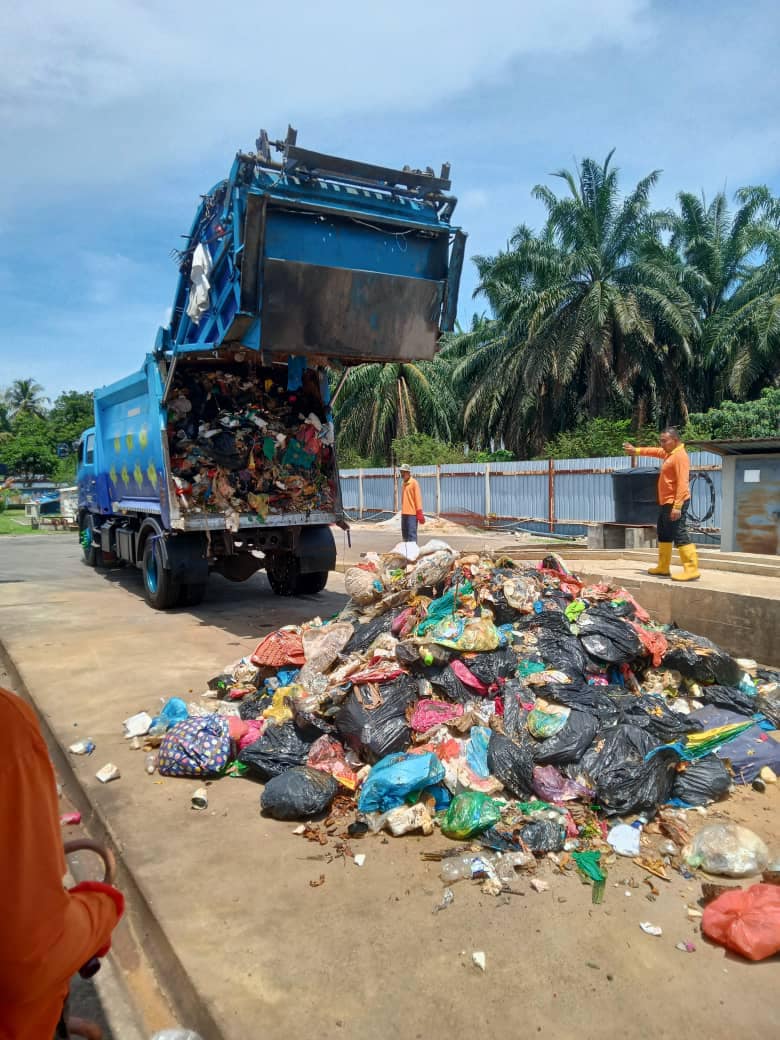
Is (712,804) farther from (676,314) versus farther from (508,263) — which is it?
(508,263)

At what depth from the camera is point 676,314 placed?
2292cm

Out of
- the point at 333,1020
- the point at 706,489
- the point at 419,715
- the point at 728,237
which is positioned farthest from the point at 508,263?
the point at 333,1020

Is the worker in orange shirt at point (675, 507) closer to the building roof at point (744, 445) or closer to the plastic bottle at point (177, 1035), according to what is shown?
the building roof at point (744, 445)

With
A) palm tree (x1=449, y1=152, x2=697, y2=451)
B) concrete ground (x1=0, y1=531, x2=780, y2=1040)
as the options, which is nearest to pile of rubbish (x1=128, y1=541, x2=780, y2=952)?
concrete ground (x1=0, y1=531, x2=780, y2=1040)

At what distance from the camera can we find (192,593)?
27.7 ft

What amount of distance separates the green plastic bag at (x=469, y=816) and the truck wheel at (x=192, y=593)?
5.46m

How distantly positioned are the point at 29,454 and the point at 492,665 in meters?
44.3

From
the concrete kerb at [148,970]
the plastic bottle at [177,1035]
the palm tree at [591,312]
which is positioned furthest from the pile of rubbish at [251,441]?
the palm tree at [591,312]

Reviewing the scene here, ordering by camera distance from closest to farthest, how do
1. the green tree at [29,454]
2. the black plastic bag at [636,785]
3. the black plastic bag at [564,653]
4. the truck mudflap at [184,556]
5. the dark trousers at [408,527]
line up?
the black plastic bag at [636,785]
the black plastic bag at [564,653]
the truck mudflap at [184,556]
the dark trousers at [408,527]
the green tree at [29,454]

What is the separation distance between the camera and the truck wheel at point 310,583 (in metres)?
9.16

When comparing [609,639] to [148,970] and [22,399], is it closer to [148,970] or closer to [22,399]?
[148,970]

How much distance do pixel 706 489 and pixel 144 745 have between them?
45.1ft

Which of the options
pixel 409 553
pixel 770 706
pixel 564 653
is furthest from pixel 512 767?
pixel 409 553

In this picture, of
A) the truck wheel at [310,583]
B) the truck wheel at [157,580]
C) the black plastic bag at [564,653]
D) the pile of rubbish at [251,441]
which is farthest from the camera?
the truck wheel at [310,583]
